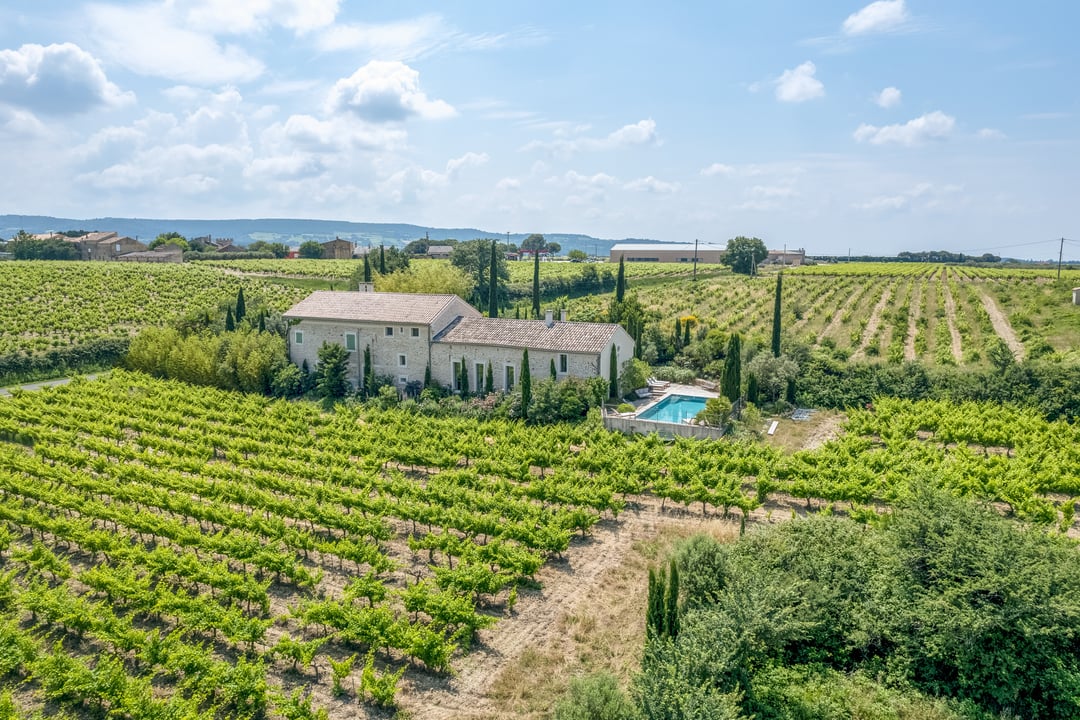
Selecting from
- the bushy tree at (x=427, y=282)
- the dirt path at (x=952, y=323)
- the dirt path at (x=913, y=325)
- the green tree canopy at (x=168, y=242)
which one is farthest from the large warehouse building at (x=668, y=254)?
the bushy tree at (x=427, y=282)

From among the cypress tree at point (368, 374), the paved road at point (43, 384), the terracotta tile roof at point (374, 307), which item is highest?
the terracotta tile roof at point (374, 307)

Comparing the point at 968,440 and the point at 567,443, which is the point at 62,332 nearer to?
the point at 567,443

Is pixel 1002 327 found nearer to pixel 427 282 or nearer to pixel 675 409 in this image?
pixel 675 409

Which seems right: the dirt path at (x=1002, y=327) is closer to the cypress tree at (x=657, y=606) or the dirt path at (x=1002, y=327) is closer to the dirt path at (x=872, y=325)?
the dirt path at (x=872, y=325)

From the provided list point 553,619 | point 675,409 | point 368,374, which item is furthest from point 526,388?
point 553,619

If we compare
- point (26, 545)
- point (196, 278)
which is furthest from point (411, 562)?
point (196, 278)

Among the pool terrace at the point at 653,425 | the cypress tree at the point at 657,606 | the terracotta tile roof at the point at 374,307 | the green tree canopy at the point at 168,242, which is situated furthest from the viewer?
the green tree canopy at the point at 168,242
